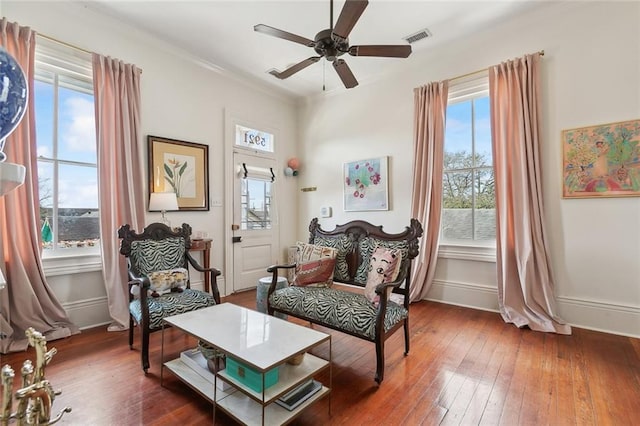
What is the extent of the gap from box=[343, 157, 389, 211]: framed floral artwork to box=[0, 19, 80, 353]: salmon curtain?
3.56 m

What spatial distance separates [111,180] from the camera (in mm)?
3094

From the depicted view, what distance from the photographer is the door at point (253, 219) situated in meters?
4.46

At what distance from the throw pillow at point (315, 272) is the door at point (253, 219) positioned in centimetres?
185

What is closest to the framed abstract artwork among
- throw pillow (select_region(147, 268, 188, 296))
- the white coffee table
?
the white coffee table

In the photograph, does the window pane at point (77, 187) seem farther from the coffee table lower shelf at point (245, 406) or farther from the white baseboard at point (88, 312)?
the coffee table lower shelf at point (245, 406)

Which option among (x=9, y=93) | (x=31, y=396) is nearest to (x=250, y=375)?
(x=31, y=396)

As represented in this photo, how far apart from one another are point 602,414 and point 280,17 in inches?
158

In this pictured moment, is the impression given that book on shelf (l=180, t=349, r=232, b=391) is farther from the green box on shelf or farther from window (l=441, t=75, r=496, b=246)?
window (l=441, t=75, r=496, b=246)

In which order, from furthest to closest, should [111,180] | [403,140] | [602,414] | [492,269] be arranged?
[403,140] < [492,269] < [111,180] < [602,414]

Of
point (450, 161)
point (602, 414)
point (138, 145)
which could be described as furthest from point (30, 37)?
point (602, 414)

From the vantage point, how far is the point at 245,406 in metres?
1.65

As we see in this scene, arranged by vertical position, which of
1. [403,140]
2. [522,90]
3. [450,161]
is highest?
[522,90]

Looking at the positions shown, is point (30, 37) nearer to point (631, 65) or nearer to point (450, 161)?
point (450, 161)

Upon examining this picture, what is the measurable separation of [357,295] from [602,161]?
2.62m
